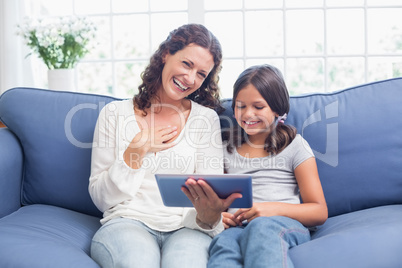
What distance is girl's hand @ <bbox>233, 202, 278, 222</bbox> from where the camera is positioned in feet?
4.88

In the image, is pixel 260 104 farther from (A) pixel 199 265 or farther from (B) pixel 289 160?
(A) pixel 199 265

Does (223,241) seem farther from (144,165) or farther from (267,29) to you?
(267,29)

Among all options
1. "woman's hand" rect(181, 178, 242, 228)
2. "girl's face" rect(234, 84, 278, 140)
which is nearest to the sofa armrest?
"woman's hand" rect(181, 178, 242, 228)

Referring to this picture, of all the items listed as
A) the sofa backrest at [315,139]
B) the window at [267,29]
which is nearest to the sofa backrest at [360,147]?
the sofa backrest at [315,139]

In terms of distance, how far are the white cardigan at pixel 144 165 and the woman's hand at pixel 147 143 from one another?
24mm

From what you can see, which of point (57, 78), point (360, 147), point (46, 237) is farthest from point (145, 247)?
point (57, 78)

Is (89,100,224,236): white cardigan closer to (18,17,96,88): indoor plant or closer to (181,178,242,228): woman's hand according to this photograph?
(181,178,242,228): woman's hand

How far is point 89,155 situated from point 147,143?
376 millimetres

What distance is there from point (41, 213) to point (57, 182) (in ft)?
0.54

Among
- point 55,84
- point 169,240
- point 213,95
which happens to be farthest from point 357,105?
point 55,84

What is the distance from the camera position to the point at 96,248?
138 centimetres

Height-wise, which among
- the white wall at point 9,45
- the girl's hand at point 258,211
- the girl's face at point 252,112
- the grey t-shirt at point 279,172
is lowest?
the girl's hand at point 258,211

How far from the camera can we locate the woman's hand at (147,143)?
4.99 ft

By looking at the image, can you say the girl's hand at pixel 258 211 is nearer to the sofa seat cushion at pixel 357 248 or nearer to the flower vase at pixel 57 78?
the sofa seat cushion at pixel 357 248
